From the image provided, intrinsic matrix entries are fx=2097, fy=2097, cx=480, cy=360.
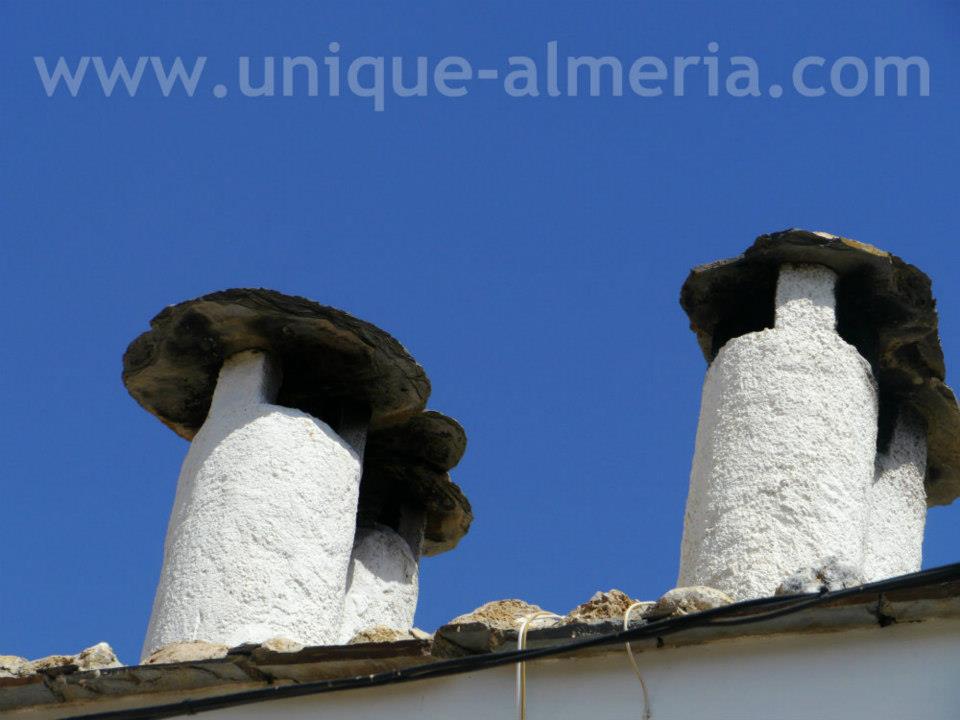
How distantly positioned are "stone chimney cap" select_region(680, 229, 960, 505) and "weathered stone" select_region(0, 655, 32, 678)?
14.0 ft

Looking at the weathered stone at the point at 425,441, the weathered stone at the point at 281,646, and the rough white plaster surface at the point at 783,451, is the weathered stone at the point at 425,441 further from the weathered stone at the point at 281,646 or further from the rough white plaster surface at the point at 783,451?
the weathered stone at the point at 281,646

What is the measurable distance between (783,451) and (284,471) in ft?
8.57

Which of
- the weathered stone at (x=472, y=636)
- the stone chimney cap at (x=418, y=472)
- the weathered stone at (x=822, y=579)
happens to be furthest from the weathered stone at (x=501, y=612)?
the stone chimney cap at (x=418, y=472)

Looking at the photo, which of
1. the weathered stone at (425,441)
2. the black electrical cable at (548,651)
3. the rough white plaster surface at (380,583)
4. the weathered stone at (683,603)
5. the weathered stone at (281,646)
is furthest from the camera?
the weathered stone at (425,441)

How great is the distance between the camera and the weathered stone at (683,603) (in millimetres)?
8000

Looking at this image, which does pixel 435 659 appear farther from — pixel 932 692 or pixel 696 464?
pixel 696 464

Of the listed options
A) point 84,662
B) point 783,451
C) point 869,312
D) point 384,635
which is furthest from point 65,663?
point 869,312

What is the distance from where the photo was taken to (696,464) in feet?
35.2

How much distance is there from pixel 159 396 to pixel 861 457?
163 inches

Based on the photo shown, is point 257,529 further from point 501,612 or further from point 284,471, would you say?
point 501,612

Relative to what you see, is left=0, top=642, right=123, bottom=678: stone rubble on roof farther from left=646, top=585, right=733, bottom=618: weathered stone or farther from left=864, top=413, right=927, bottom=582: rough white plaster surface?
left=864, top=413, right=927, bottom=582: rough white plaster surface

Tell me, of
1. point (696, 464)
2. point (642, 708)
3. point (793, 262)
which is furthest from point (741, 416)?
point (642, 708)

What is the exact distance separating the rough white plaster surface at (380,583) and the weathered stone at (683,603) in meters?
3.63

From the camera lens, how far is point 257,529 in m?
10.8
